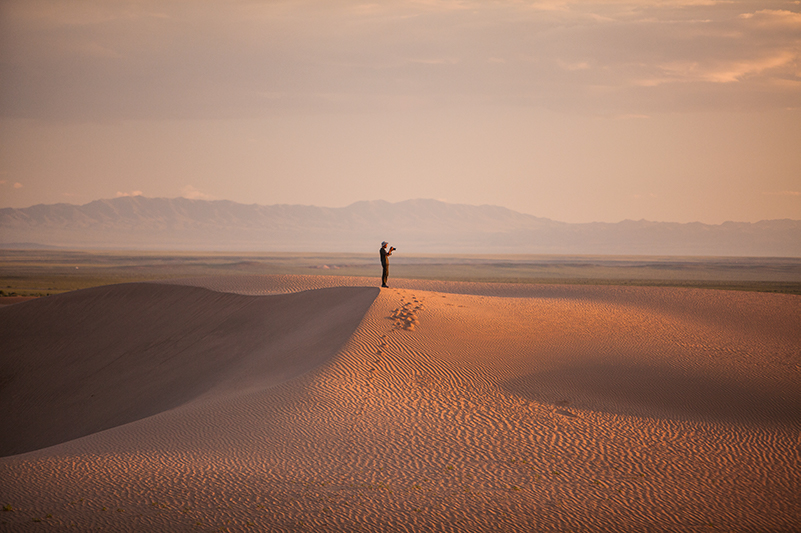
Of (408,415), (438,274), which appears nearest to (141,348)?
(408,415)

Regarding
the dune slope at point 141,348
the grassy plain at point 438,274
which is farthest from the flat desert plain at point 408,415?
the grassy plain at point 438,274

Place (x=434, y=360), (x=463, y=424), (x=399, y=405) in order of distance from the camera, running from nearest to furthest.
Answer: (x=463, y=424) < (x=399, y=405) < (x=434, y=360)

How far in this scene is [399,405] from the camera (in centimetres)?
Answer: 1210

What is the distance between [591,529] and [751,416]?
7764 mm

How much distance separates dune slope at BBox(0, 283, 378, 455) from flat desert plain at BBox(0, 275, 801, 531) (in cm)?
11

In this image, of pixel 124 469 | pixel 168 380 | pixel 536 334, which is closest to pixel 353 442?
pixel 124 469

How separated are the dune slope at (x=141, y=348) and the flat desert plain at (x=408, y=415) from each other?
4.2 inches

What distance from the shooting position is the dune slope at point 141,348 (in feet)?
56.4

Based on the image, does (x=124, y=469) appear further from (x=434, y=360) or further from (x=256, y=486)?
(x=434, y=360)

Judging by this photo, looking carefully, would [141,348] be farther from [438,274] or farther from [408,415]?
[438,274]

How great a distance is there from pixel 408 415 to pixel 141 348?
15.3 meters

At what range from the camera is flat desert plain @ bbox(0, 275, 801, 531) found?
7.82 meters

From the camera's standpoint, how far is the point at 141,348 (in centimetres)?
2234

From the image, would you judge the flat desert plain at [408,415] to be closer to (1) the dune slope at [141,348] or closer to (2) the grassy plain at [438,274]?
(1) the dune slope at [141,348]
